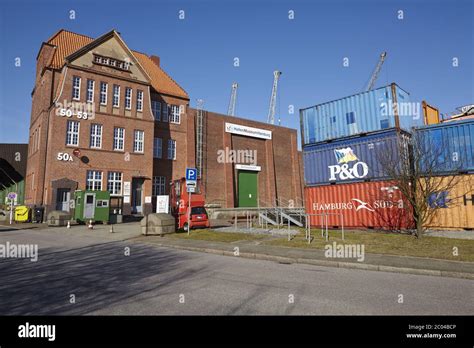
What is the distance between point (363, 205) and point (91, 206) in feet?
67.4

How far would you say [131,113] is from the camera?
31984mm

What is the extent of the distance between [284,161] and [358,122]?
27.8 metres

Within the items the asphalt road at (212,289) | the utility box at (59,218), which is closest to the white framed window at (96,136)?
the utility box at (59,218)

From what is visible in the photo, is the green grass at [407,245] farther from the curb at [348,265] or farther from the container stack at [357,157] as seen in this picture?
the container stack at [357,157]

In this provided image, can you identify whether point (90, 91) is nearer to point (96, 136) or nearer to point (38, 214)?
point (96, 136)

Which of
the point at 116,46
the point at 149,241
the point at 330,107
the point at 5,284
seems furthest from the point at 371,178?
the point at 116,46

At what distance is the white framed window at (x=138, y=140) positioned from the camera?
31866mm

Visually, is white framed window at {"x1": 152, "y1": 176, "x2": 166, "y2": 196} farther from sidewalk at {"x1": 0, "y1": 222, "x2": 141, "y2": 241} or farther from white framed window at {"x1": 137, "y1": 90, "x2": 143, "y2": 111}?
sidewalk at {"x1": 0, "y1": 222, "x2": 141, "y2": 241}

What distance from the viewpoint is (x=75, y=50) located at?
32.3 m

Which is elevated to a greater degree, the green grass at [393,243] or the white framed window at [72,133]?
the white framed window at [72,133]
